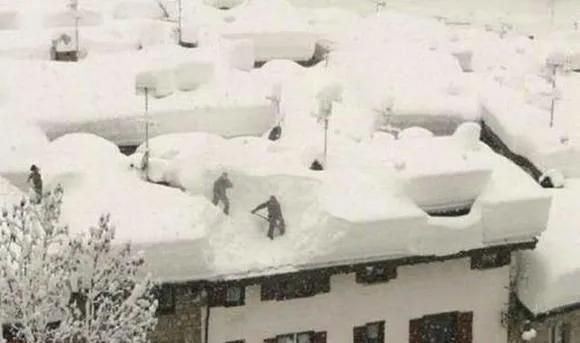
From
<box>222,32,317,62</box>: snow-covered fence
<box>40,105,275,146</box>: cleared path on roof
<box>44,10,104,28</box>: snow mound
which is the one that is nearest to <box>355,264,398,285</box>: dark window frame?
<box>40,105,275,146</box>: cleared path on roof

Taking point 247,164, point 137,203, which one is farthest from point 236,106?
point 137,203

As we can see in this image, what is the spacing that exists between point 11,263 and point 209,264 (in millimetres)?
3967

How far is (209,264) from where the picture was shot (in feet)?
82.4

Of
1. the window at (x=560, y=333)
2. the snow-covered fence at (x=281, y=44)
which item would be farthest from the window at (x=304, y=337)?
the snow-covered fence at (x=281, y=44)

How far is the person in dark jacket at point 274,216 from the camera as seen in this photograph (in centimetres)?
2614

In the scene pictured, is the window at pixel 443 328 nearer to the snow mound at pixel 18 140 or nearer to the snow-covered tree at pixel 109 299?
the snow-covered tree at pixel 109 299

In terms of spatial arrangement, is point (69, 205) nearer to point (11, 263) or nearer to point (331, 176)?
point (11, 263)

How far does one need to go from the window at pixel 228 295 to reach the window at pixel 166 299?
797 mm

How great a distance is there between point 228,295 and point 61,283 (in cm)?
497

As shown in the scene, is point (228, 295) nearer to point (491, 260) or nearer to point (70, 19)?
point (491, 260)

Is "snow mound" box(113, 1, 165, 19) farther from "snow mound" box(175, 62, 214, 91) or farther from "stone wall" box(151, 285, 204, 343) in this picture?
"stone wall" box(151, 285, 204, 343)

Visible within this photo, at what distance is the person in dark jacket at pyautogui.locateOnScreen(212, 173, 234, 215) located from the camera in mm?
26297

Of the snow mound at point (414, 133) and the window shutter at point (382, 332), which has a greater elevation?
the snow mound at point (414, 133)

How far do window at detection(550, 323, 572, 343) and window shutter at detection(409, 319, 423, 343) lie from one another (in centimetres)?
280
